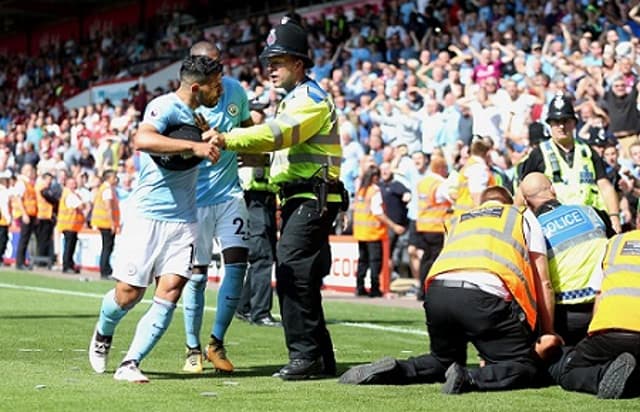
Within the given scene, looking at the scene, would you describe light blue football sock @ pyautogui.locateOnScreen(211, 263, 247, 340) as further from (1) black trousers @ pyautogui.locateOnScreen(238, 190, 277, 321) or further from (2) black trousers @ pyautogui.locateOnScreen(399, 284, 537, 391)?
(1) black trousers @ pyautogui.locateOnScreen(238, 190, 277, 321)

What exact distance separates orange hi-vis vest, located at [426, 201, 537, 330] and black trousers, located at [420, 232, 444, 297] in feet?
31.8

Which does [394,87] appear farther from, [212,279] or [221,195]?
[221,195]

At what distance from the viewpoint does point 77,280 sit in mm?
22750

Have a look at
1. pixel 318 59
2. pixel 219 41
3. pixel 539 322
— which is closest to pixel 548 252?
pixel 539 322

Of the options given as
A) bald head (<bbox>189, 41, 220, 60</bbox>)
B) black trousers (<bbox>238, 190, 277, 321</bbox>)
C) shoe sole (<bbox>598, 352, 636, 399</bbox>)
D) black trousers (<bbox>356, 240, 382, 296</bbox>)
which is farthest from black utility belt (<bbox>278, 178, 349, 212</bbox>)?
black trousers (<bbox>356, 240, 382, 296</bbox>)

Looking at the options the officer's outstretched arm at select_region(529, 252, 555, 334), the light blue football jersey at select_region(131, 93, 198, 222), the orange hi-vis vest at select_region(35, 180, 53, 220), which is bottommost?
the officer's outstretched arm at select_region(529, 252, 555, 334)

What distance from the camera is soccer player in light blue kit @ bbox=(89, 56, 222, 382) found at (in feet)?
27.3

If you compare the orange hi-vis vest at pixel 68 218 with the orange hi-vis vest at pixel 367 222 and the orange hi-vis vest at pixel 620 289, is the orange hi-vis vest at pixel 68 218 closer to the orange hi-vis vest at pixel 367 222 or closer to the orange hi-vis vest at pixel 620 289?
the orange hi-vis vest at pixel 367 222

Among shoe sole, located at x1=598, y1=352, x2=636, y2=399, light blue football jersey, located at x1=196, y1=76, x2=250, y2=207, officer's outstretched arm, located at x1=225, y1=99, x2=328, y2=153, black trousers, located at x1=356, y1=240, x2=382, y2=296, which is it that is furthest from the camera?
black trousers, located at x1=356, y1=240, x2=382, y2=296

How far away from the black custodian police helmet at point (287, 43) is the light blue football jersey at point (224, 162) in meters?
1.09

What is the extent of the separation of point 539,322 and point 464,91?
44.9 feet

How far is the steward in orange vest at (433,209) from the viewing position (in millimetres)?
18250

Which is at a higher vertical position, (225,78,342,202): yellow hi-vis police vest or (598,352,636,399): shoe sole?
(225,78,342,202): yellow hi-vis police vest

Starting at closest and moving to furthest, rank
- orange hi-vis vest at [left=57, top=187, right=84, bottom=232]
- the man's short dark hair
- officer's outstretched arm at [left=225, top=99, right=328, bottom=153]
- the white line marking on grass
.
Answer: officer's outstretched arm at [left=225, top=99, right=328, bottom=153] → the man's short dark hair → the white line marking on grass → orange hi-vis vest at [left=57, top=187, right=84, bottom=232]
